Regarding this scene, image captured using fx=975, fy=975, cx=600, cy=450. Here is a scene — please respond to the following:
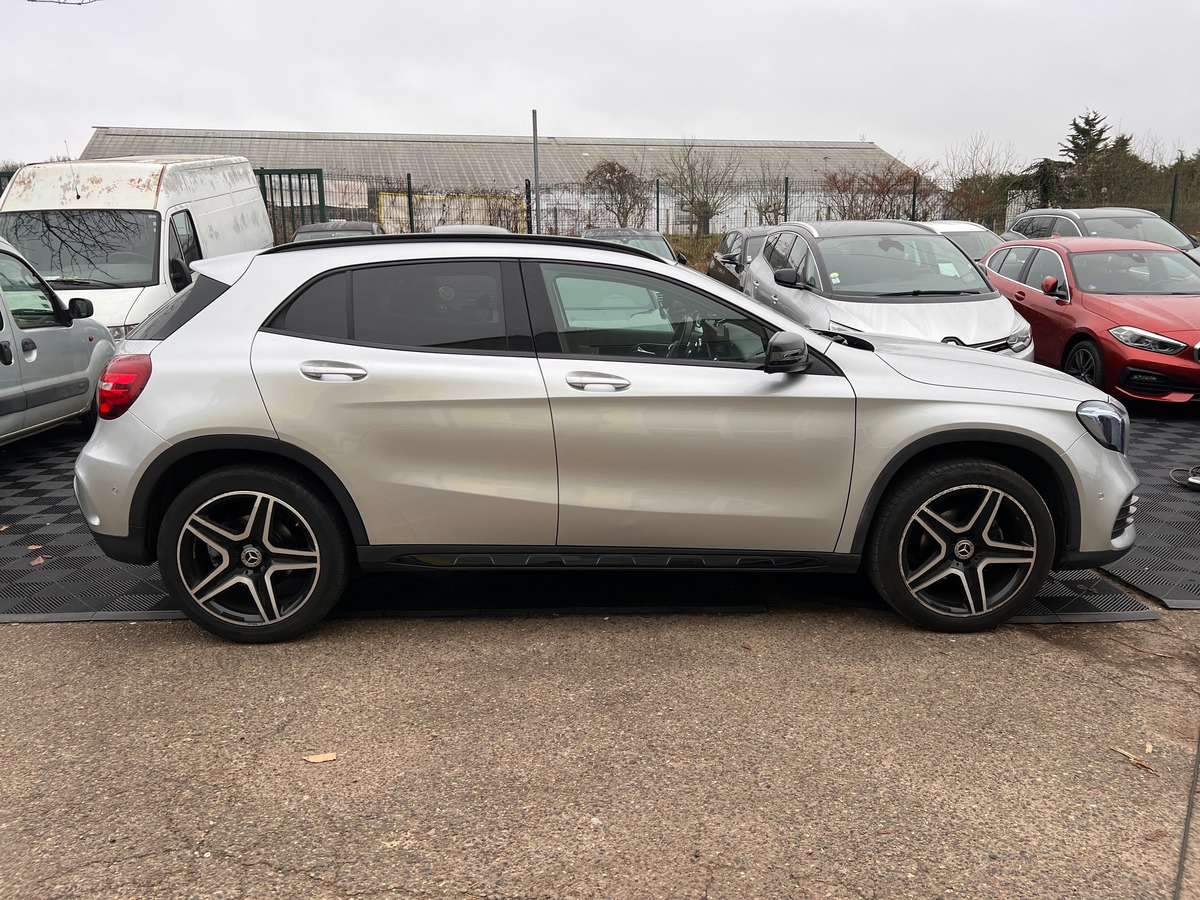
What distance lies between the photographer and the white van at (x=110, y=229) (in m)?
9.41

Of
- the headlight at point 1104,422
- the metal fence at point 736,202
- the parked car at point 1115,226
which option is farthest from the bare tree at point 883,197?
the headlight at point 1104,422

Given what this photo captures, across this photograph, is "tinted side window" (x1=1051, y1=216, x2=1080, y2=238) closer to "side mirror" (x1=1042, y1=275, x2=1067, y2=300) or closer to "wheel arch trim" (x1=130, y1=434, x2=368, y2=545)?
"side mirror" (x1=1042, y1=275, x2=1067, y2=300)

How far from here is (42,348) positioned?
7.43 m

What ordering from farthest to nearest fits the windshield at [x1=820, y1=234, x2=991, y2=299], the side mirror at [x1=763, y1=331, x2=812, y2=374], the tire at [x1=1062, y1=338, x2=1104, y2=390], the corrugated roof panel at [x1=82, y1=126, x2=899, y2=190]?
the corrugated roof panel at [x1=82, y1=126, x2=899, y2=190]
the tire at [x1=1062, y1=338, x2=1104, y2=390]
the windshield at [x1=820, y1=234, x2=991, y2=299]
the side mirror at [x1=763, y1=331, x2=812, y2=374]

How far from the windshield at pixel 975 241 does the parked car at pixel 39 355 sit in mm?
12979

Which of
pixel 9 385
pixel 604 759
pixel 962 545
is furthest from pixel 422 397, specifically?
pixel 9 385

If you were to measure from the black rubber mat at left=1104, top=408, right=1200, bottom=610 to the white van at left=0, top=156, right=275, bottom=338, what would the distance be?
844cm

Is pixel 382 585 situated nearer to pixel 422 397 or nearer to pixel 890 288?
pixel 422 397

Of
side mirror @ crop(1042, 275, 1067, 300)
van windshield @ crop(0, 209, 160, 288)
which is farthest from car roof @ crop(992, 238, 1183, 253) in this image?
van windshield @ crop(0, 209, 160, 288)

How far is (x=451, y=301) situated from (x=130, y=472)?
1.53 meters

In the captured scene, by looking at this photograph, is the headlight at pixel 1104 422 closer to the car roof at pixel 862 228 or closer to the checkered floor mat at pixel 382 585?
the checkered floor mat at pixel 382 585

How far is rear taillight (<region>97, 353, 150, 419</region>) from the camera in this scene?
411 cm

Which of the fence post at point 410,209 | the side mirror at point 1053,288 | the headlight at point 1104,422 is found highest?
the fence post at point 410,209

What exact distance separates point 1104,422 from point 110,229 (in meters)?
9.37
